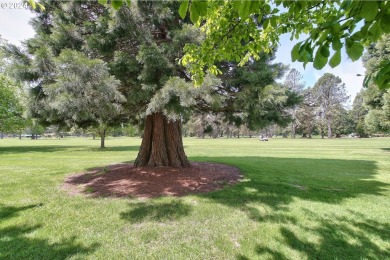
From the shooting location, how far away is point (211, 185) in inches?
290

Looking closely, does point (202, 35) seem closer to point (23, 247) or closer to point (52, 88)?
point (52, 88)

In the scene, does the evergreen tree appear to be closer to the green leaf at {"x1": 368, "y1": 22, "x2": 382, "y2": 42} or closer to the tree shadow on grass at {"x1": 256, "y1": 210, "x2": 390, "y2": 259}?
the tree shadow on grass at {"x1": 256, "y1": 210, "x2": 390, "y2": 259}

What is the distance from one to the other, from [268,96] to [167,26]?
3.85m

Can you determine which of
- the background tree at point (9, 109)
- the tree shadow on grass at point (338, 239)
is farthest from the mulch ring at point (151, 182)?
the background tree at point (9, 109)

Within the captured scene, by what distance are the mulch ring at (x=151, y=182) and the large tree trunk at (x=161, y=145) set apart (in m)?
0.40

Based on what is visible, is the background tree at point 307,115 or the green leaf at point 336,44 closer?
the green leaf at point 336,44

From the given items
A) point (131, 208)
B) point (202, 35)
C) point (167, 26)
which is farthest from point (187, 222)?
point (167, 26)

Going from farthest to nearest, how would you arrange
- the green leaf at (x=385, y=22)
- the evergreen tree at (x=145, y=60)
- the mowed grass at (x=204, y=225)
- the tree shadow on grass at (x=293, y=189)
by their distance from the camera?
the tree shadow on grass at (x=293, y=189)
the evergreen tree at (x=145, y=60)
the mowed grass at (x=204, y=225)
the green leaf at (x=385, y=22)

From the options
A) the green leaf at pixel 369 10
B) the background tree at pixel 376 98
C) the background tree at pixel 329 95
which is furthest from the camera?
the background tree at pixel 329 95

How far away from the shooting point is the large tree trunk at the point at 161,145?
897 cm

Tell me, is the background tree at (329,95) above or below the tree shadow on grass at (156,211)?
above

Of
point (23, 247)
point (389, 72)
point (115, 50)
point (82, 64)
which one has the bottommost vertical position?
point (23, 247)

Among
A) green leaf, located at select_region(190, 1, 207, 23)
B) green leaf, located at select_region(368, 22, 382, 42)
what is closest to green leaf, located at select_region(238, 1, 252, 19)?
green leaf, located at select_region(190, 1, 207, 23)

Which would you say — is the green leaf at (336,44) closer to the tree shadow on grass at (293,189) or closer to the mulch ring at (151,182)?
the tree shadow on grass at (293,189)
